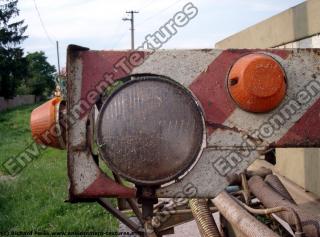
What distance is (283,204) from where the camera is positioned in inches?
100

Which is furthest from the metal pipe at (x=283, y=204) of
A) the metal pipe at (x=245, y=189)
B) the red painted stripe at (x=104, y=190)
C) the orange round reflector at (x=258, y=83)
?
the red painted stripe at (x=104, y=190)

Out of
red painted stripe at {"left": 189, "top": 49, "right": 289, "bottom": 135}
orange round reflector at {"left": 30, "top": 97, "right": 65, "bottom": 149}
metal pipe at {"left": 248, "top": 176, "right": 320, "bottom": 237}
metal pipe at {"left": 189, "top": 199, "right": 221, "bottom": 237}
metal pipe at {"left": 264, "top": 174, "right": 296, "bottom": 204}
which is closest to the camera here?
red painted stripe at {"left": 189, "top": 49, "right": 289, "bottom": 135}

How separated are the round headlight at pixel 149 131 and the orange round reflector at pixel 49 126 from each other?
304mm

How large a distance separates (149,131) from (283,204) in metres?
1.20

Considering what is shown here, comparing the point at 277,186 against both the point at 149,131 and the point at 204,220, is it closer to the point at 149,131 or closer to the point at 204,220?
the point at 204,220

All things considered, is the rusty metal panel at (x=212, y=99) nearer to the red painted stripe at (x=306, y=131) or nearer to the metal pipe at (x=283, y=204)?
the red painted stripe at (x=306, y=131)

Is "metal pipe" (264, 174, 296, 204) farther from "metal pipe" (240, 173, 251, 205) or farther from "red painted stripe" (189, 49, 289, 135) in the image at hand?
"red painted stripe" (189, 49, 289, 135)

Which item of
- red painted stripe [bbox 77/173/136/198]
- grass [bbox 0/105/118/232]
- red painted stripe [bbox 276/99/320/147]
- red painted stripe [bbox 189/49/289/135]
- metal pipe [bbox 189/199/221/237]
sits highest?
red painted stripe [bbox 189/49/289/135]

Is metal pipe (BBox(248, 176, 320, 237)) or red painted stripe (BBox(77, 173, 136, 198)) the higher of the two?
red painted stripe (BBox(77, 173, 136, 198))

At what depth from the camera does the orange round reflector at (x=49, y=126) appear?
75.7 inches

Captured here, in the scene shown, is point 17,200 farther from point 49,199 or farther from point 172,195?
point 172,195

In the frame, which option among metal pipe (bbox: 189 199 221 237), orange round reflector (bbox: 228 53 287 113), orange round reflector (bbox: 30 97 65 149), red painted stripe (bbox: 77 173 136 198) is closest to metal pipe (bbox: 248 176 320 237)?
metal pipe (bbox: 189 199 221 237)

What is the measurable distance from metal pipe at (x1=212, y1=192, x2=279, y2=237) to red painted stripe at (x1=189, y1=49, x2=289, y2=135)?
0.66 m

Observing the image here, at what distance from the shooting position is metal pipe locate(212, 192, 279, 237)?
217 centimetres
